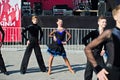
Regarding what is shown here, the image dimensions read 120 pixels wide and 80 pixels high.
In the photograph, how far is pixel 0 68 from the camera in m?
10.5

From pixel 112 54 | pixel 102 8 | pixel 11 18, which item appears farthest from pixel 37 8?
pixel 112 54

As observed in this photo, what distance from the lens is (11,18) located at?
15703 millimetres

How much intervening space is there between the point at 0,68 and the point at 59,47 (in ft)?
5.37

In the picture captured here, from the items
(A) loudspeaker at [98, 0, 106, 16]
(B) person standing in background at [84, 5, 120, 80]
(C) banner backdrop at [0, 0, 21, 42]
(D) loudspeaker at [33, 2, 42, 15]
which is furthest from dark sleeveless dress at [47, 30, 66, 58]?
(D) loudspeaker at [33, 2, 42, 15]

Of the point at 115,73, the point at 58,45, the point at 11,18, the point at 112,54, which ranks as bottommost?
the point at 11,18

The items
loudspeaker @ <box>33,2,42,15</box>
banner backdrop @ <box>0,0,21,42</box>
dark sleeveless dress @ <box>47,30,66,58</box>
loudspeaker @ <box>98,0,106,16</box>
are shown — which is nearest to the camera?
dark sleeveless dress @ <box>47,30,66,58</box>

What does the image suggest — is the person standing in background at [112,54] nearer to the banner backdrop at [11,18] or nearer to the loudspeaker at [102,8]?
the banner backdrop at [11,18]

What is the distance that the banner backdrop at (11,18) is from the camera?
15.6 meters

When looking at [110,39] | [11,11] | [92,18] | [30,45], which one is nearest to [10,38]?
[11,11]

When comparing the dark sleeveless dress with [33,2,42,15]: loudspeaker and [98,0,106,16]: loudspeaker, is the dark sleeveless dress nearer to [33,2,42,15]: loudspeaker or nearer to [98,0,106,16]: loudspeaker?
[98,0,106,16]: loudspeaker

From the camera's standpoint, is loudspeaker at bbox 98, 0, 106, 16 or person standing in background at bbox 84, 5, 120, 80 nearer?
person standing in background at bbox 84, 5, 120, 80

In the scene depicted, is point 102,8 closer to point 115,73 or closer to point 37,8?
point 37,8

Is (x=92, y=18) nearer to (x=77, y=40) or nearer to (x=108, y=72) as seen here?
(x=77, y=40)

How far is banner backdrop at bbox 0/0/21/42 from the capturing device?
613 inches
